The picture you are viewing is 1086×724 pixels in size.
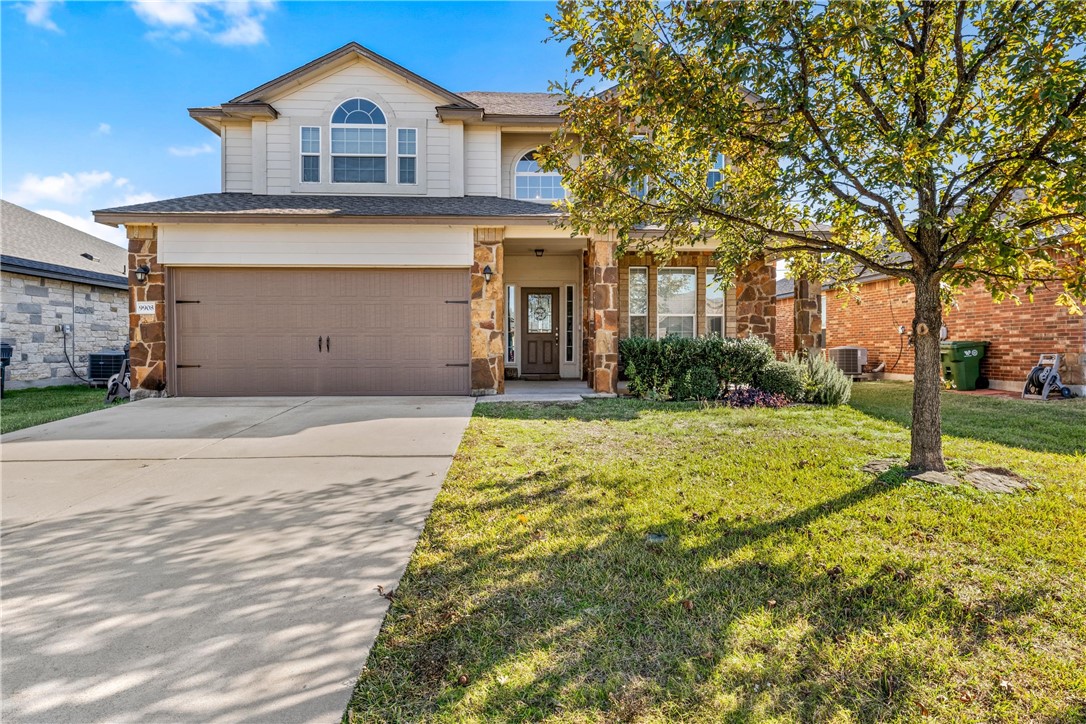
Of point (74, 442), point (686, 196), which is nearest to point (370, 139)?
point (74, 442)

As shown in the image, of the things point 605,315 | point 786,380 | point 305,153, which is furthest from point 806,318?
point 305,153

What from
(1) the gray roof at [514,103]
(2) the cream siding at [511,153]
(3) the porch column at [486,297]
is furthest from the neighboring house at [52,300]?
(2) the cream siding at [511,153]

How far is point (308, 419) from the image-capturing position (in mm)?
7117

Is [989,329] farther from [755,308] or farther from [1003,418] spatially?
[1003,418]

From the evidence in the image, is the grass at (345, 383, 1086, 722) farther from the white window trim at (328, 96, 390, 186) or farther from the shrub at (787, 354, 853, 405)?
the white window trim at (328, 96, 390, 186)

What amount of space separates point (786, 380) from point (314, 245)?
866 cm

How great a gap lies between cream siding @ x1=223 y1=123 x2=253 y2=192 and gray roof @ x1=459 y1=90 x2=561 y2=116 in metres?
4.68

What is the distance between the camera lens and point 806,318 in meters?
10.4

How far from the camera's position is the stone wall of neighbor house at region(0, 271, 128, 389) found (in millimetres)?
10828

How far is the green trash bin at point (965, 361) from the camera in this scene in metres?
10.6

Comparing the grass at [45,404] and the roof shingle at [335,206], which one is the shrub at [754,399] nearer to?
the roof shingle at [335,206]

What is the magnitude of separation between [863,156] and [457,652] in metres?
4.76

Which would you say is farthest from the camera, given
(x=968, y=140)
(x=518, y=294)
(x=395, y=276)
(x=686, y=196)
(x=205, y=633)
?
(x=518, y=294)

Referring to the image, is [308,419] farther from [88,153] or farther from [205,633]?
[88,153]
